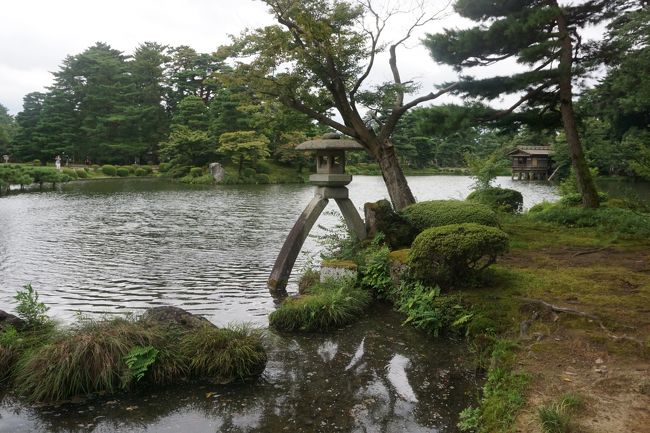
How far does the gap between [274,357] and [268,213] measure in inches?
607

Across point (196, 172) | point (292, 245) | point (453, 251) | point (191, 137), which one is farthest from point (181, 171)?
point (453, 251)

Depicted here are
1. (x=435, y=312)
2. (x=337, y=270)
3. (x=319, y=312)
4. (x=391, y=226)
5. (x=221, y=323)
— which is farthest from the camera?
(x=391, y=226)

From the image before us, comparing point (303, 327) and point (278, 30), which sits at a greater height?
point (278, 30)

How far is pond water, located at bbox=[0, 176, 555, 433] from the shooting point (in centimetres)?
408

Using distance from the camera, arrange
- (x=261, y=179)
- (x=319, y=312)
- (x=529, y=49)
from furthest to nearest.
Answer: (x=261, y=179)
(x=529, y=49)
(x=319, y=312)

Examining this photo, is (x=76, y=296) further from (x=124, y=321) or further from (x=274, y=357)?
(x=274, y=357)

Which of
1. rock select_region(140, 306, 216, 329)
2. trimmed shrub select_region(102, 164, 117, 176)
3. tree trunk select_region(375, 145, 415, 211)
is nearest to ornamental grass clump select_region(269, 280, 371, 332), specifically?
rock select_region(140, 306, 216, 329)

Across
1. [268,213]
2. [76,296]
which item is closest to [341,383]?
[76,296]

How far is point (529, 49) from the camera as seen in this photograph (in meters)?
10.8

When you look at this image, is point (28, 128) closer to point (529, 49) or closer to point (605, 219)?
point (529, 49)

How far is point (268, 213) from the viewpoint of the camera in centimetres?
2066

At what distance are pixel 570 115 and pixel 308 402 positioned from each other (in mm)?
10514

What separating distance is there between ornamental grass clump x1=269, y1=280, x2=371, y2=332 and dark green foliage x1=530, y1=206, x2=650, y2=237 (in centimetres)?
682

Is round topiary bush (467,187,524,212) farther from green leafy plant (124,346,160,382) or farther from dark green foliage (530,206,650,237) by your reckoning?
green leafy plant (124,346,160,382)
